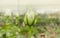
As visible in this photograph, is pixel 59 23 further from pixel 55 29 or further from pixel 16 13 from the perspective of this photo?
pixel 16 13

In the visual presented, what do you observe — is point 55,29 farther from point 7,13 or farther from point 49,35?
point 7,13

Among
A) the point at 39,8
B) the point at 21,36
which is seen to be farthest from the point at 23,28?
the point at 39,8

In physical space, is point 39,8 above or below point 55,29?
above

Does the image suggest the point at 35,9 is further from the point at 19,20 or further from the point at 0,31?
the point at 0,31

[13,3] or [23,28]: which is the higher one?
[13,3]

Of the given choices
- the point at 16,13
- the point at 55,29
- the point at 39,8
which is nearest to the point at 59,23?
the point at 55,29
